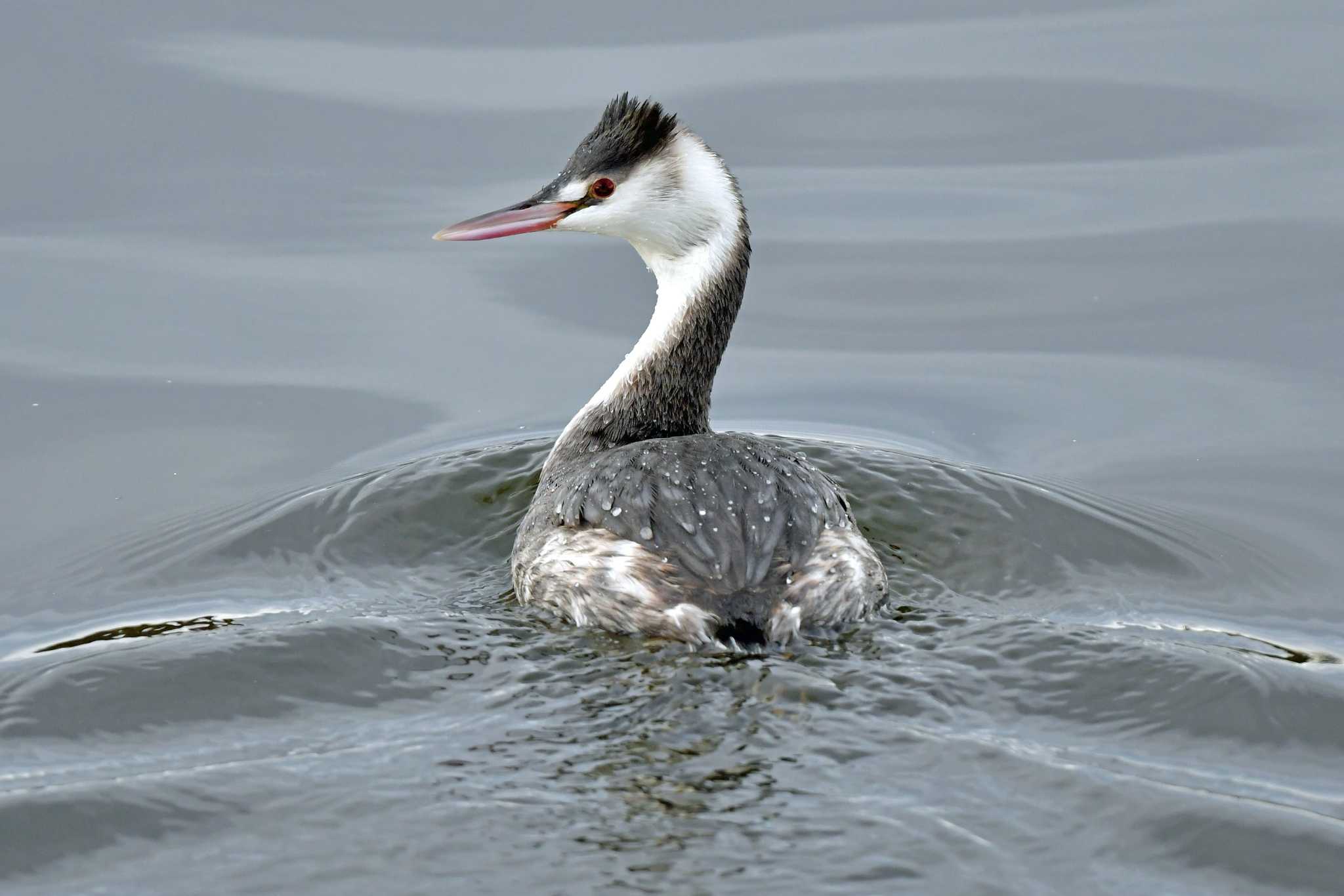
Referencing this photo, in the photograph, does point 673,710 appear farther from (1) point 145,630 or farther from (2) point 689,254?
(2) point 689,254

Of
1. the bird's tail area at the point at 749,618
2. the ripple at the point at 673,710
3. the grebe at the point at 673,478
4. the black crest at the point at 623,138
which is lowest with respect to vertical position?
the ripple at the point at 673,710

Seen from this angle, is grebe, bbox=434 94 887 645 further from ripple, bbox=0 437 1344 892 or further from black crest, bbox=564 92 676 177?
ripple, bbox=0 437 1344 892

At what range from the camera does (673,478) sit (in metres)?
6.94

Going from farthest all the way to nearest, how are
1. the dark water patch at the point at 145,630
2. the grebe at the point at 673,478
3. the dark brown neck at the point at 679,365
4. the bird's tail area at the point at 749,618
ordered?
the dark brown neck at the point at 679,365
the dark water patch at the point at 145,630
the grebe at the point at 673,478
the bird's tail area at the point at 749,618

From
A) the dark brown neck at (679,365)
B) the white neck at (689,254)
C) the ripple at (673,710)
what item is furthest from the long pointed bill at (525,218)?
the ripple at (673,710)

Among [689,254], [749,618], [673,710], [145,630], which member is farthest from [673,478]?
[145,630]

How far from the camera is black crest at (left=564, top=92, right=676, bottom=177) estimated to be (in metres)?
8.07

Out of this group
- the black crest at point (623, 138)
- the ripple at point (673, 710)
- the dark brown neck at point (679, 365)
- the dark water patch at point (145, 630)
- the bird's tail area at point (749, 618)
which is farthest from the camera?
the dark brown neck at point (679, 365)

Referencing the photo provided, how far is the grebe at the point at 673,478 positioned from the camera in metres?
6.58

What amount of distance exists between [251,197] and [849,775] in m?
6.85

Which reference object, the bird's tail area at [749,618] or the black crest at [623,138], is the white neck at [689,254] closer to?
the black crest at [623,138]

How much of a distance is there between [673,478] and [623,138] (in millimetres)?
1859

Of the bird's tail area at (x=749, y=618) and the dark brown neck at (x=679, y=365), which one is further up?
the dark brown neck at (x=679, y=365)

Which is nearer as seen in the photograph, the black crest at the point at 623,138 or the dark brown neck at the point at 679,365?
the black crest at the point at 623,138
